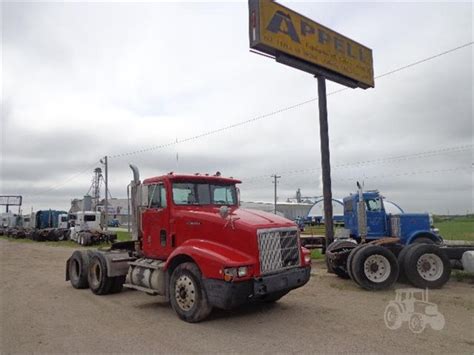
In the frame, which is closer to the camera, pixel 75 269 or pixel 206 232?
pixel 206 232

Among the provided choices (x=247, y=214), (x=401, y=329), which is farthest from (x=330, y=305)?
(x=247, y=214)

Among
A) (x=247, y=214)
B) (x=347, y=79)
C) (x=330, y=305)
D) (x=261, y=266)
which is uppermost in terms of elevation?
(x=347, y=79)

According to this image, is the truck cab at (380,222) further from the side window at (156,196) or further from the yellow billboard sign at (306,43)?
the side window at (156,196)

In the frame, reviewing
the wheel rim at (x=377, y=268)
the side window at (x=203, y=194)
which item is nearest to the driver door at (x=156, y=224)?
the side window at (x=203, y=194)

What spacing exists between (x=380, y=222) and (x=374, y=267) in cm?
548

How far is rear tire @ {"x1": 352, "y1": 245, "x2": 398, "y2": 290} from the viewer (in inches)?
405

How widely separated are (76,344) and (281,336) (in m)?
3.02

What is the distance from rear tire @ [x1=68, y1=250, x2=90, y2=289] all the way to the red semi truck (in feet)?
3.20

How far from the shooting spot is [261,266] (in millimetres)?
7145

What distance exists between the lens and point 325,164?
15.5 m

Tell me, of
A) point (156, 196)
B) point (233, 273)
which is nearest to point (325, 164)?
point (156, 196)

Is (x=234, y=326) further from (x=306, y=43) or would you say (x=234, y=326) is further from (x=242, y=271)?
(x=306, y=43)

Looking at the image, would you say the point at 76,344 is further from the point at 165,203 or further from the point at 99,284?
the point at 99,284

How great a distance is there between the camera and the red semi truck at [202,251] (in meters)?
7.01
